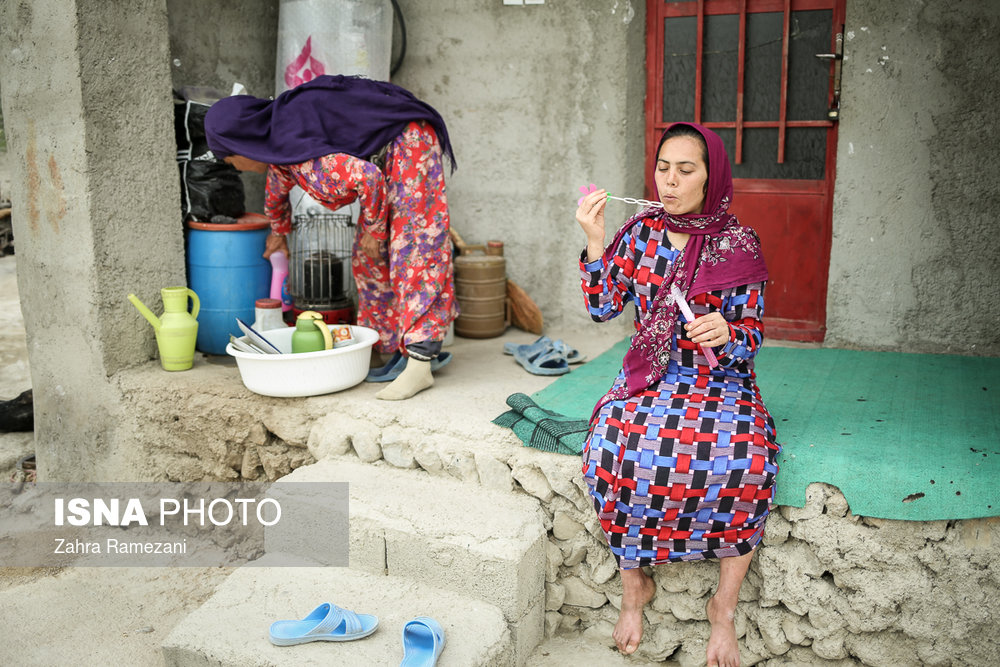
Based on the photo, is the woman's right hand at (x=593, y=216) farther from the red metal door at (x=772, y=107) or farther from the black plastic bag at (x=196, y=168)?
the black plastic bag at (x=196, y=168)

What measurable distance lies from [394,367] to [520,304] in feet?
3.67

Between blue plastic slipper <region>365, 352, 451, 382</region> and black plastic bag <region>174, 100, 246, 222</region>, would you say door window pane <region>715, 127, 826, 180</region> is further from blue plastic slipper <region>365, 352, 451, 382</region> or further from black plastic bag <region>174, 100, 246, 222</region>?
black plastic bag <region>174, 100, 246, 222</region>

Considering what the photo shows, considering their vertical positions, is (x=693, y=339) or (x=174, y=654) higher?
(x=693, y=339)

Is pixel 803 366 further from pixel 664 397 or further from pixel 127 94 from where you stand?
pixel 127 94

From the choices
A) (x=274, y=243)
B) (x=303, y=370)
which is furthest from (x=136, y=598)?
(x=274, y=243)

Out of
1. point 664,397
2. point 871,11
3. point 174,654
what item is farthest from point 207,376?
point 871,11

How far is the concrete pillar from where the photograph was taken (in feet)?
13.4

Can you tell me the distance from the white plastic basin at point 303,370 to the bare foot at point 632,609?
5.11ft

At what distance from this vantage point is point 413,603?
3.02 meters

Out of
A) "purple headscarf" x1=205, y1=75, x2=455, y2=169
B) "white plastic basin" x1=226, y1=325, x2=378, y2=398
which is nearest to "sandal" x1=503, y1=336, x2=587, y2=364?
"white plastic basin" x1=226, y1=325, x2=378, y2=398

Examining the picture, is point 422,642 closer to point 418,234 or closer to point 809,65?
point 418,234

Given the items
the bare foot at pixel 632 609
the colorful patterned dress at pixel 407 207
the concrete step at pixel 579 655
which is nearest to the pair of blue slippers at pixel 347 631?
the concrete step at pixel 579 655

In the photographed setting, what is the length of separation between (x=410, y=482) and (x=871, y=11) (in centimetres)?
298

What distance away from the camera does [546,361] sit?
4281 mm
